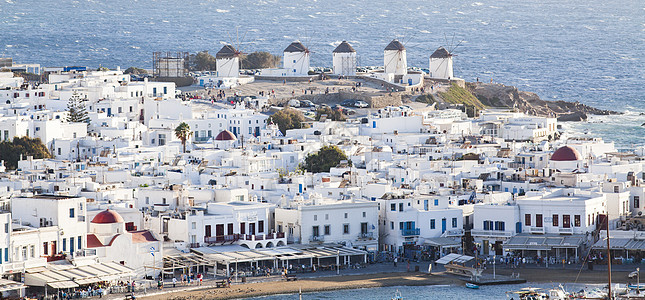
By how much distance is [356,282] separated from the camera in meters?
57.7

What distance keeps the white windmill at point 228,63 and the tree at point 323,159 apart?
38.2m

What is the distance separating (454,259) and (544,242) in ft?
12.8

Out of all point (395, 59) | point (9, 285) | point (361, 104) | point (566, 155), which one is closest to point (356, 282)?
point (9, 285)

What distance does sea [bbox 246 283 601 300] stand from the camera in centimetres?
5559

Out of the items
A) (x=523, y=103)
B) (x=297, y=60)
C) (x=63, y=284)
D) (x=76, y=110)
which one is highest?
(x=297, y=60)

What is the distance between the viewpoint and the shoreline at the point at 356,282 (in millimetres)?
54938

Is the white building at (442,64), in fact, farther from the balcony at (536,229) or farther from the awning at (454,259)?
the awning at (454,259)

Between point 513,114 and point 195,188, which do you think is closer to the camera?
point 195,188

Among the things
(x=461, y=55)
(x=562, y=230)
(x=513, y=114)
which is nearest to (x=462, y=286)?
(x=562, y=230)

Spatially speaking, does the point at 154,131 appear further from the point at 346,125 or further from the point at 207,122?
the point at 346,125

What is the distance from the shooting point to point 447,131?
324 feet

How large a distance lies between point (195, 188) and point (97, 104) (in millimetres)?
31810

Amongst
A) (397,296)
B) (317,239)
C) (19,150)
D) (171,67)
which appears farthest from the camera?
(171,67)

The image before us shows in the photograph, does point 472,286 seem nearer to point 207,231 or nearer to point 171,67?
point 207,231
